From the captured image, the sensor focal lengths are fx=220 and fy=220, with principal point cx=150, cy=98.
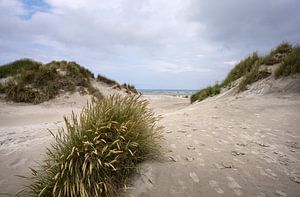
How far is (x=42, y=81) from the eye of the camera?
11.1m

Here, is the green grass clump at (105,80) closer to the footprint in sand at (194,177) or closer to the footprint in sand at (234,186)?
the footprint in sand at (194,177)

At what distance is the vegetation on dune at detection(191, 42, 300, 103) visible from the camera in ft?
24.0

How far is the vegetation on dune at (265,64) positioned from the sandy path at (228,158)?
271 cm

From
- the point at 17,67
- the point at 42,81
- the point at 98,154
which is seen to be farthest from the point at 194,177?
the point at 17,67

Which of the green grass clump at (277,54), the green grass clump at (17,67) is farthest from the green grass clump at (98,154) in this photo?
the green grass clump at (17,67)

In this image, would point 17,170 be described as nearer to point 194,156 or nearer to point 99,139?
point 99,139

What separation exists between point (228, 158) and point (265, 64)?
6.99 meters

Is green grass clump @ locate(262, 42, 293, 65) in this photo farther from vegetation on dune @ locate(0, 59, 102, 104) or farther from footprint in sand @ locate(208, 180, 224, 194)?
vegetation on dune @ locate(0, 59, 102, 104)

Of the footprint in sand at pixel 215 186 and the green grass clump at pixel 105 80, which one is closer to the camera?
the footprint in sand at pixel 215 186

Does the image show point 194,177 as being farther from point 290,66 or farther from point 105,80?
point 105,80

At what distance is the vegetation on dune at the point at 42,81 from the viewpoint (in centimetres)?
1032

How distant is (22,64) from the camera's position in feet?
45.2

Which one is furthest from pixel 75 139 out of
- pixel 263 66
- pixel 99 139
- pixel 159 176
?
pixel 263 66

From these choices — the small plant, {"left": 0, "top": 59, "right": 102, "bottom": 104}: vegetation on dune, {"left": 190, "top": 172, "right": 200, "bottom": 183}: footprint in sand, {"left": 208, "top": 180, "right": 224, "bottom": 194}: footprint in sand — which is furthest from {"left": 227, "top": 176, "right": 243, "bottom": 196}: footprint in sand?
{"left": 0, "top": 59, "right": 102, "bottom": 104}: vegetation on dune
